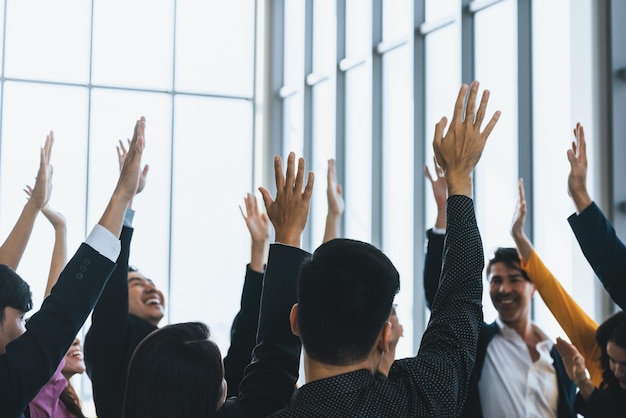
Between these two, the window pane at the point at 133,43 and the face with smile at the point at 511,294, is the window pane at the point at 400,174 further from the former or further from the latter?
the face with smile at the point at 511,294

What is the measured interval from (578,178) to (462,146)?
1.23 meters

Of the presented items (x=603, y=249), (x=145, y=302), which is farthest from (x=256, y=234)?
(x=603, y=249)

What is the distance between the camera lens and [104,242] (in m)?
1.88

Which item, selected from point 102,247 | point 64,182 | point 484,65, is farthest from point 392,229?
point 102,247

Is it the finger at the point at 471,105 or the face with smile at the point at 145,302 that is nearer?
the finger at the point at 471,105

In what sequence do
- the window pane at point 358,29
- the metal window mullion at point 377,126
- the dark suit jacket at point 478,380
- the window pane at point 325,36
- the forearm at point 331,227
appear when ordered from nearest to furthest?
the dark suit jacket at point 478,380
the forearm at point 331,227
the metal window mullion at point 377,126
the window pane at point 358,29
the window pane at point 325,36

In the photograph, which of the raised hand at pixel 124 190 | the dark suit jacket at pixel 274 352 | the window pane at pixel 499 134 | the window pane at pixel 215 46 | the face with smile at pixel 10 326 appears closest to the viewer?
the dark suit jacket at pixel 274 352

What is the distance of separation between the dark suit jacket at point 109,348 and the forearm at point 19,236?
0.38 meters

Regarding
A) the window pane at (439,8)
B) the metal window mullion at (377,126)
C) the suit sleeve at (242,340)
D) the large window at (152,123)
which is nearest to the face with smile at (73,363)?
the suit sleeve at (242,340)

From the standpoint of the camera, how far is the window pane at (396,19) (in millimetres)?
7200

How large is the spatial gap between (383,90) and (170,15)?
2687 mm

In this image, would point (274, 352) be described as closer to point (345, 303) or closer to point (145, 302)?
point (345, 303)

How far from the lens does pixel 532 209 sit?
5.38 metres

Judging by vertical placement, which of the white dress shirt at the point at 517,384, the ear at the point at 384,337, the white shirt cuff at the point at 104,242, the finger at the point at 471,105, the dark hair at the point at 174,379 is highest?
the finger at the point at 471,105
